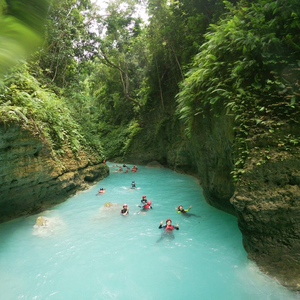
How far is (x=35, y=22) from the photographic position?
1.19 m

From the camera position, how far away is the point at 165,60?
18.7 meters

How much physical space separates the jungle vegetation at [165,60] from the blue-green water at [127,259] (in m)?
2.72

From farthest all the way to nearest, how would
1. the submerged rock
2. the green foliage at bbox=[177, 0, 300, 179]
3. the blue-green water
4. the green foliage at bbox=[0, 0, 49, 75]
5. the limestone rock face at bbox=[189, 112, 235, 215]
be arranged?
the submerged rock → the limestone rock face at bbox=[189, 112, 235, 215] → the green foliage at bbox=[177, 0, 300, 179] → the blue-green water → the green foliage at bbox=[0, 0, 49, 75]

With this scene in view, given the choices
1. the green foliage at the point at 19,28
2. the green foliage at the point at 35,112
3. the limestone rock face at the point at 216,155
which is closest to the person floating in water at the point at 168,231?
the limestone rock face at the point at 216,155

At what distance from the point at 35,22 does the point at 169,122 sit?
17.5m

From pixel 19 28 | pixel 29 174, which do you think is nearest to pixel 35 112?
pixel 29 174

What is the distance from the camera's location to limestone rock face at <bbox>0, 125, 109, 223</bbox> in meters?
7.31

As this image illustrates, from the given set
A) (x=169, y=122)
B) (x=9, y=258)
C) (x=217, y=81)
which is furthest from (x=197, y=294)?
(x=169, y=122)

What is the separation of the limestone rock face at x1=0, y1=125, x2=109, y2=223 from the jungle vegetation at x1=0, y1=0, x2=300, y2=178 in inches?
29.3

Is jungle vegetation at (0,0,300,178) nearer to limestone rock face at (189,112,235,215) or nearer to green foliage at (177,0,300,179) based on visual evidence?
green foliage at (177,0,300,179)

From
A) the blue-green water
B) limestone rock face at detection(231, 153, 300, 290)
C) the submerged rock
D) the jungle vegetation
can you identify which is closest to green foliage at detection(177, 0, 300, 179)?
the jungle vegetation

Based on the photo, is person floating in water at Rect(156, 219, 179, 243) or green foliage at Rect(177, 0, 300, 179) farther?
person floating in water at Rect(156, 219, 179, 243)

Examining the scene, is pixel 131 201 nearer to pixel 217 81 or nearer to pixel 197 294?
pixel 197 294

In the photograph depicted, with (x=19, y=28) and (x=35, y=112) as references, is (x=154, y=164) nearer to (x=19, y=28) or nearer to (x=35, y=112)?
(x=35, y=112)
